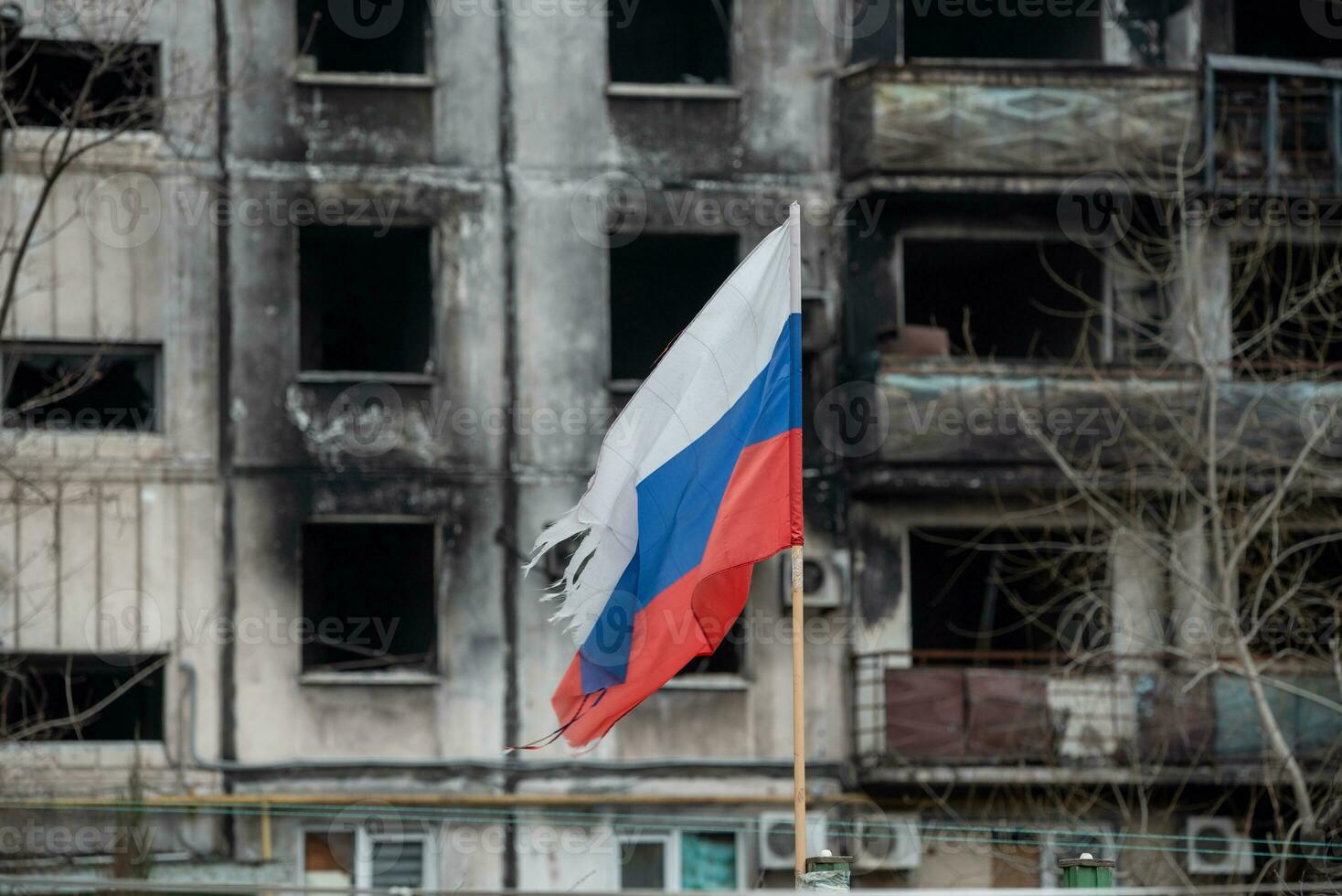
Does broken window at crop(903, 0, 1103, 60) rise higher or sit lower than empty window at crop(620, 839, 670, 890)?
higher

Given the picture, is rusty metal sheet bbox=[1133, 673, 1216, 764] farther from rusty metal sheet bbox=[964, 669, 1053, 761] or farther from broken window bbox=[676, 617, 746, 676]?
broken window bbox=[676, 617, 746, 676]

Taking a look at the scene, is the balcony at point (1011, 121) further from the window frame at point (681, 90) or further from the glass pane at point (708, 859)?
the glass pane at point (708, 859)

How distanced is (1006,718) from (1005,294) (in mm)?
5372

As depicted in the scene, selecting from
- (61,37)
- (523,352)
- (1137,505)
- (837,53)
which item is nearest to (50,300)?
(61,37)

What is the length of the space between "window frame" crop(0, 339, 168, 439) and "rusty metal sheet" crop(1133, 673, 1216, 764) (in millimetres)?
10240

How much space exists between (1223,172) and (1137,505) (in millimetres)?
3694

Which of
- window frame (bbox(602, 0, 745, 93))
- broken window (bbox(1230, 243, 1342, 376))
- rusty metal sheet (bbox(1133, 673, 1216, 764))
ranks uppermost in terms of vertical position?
window frame (bbox(602, 0, 745, 93))

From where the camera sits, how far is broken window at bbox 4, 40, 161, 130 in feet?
79.4

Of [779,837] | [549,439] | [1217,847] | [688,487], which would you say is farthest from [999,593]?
[688,487]

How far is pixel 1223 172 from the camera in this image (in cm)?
2594

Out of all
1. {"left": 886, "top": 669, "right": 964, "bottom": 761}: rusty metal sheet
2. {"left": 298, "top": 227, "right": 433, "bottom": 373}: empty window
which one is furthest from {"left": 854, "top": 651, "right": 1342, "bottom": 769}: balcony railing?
{"left": 298, "top": 227, "right": 433, "bottom": 373}: empty window

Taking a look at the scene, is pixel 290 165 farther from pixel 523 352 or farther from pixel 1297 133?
pixel 1297 133

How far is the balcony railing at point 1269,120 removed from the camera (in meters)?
25.9

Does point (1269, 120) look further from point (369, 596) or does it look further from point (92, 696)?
point (92, 696)
